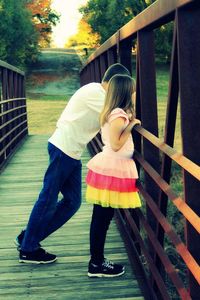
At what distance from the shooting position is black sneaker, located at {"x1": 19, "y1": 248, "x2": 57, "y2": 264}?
398cm

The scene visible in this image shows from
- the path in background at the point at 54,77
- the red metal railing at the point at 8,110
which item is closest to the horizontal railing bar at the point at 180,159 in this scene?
the red metal railing at the point at 8,110

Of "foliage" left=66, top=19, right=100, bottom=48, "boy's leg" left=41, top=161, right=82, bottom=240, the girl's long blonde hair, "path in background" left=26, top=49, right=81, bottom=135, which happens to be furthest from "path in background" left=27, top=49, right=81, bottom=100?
the girl's long blonde hair

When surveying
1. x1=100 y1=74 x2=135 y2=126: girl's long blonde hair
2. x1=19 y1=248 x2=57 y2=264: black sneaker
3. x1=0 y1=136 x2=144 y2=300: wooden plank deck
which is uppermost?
x1=100 y1=74 x2=135 y2=126: girl's long blonde hair

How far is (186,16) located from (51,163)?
5.78 feet

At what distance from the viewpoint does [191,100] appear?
229 centimetres

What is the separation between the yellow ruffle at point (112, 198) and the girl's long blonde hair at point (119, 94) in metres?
0.47

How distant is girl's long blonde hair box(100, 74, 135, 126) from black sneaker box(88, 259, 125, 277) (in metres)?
1.06

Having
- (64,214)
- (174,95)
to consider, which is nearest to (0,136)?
(64,214)

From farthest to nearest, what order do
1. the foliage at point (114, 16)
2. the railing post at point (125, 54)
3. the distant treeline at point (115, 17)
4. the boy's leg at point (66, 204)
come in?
the foliage at point (114, 16)
the distant treeline at point (115, 17)
the railing post at point (125, 54)
the boy's leg at point (66, 204)

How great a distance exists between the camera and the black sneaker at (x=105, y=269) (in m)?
3.66

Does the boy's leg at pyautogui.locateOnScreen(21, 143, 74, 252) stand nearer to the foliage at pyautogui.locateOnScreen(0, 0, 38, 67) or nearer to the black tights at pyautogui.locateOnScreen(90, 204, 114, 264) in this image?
the black tights at pyautogui.locateOnScreen(90, 204, 114, 264)

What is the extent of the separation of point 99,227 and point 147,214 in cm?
33

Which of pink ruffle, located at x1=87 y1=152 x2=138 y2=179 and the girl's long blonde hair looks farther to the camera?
pink ruffle, located at x1=87 y1=152 x2=138 y2=179

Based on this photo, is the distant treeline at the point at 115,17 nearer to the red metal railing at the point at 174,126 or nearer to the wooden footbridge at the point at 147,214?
the wooden footbridge at the point at 147,214
